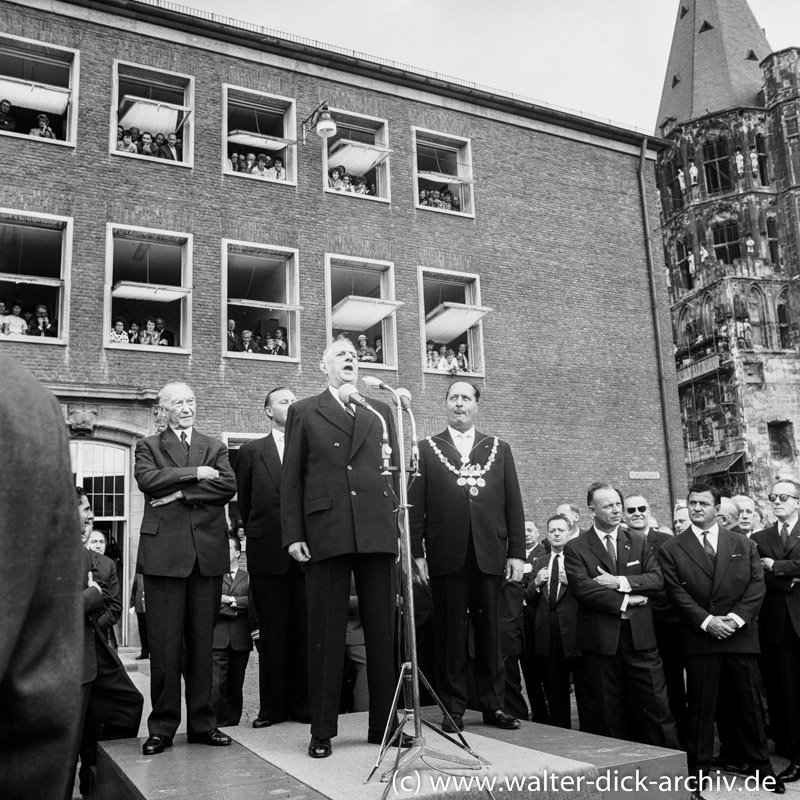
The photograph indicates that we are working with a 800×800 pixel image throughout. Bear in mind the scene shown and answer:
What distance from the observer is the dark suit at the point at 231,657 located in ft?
23.3

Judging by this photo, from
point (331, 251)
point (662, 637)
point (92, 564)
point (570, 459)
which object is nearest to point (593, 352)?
point (570, 459)

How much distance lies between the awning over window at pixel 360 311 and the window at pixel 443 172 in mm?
2693

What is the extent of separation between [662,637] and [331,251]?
12.5 meters

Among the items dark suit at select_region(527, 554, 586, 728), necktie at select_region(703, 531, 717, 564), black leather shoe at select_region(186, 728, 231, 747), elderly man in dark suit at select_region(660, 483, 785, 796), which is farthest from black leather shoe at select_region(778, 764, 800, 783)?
black leather shoe at select_region(186, 728, 231, 747)

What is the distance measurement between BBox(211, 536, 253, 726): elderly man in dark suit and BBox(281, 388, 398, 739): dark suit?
210cm

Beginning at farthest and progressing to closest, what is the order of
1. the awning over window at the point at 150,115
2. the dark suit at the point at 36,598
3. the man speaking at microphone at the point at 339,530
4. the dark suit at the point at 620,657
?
the awning over window at the point at 150,115
the dark suit at the point at 620,657
the man speaking at microphone at the point at 339,530
the dark suit at the point at 36,598

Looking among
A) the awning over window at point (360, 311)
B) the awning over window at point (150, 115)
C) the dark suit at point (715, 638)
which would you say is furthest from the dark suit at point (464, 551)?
the awning over window at point (150, 115)

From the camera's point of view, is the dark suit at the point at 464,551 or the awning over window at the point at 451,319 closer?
the dark suit at the point at 464,551

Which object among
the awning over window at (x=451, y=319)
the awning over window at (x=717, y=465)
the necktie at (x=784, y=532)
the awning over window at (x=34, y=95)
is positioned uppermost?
the awning over window at (x=34, y=95)

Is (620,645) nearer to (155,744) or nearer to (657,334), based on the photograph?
(155,744)

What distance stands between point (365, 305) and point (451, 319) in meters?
2.06

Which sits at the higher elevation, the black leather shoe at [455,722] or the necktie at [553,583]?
the necktie at [553,583]

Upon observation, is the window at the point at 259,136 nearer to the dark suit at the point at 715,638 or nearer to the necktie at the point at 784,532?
the necktie at the point at 784,532

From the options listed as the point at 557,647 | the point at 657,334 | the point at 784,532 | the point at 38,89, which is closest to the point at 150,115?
the point at 38,89
